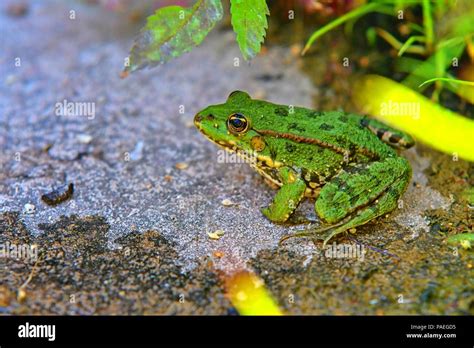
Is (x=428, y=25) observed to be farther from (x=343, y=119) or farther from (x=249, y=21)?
(x=249, y=21)

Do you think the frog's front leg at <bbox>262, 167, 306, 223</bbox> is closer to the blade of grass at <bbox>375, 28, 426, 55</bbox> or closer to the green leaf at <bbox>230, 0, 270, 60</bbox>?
the green leaf at <bbox>230, 0, 270, 60</bbox>

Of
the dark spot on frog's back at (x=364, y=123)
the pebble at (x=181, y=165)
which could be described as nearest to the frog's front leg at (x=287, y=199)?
the dark spot on frog's back at (x=364, y=123)

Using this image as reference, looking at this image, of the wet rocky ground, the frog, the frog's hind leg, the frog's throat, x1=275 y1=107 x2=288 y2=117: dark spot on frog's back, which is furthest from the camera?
the frog's hind leg

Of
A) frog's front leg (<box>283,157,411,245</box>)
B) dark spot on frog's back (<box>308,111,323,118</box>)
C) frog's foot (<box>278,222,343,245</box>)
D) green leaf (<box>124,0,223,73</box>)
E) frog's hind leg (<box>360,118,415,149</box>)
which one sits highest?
green leaf (<box>124,0,223,73</box>)

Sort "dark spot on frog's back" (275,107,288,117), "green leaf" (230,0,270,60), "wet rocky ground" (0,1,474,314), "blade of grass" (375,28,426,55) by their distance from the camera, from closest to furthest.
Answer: "wet rocky ground" (0,1,474,314)
"green leaf" (230,0,270,60)
"dark spot on frog's back" (275,107,288,117)
"blade of grass" (375,28,426,55)

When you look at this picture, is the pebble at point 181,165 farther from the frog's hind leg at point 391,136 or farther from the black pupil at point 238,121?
the frog's hind leg at point 391,136

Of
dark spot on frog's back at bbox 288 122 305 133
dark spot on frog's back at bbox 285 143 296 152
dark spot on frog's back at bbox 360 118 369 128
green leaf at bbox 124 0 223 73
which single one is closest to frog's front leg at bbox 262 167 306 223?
dark spot on frog's back at bbox 285 143 296 152

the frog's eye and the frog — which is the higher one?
the frog's eye
